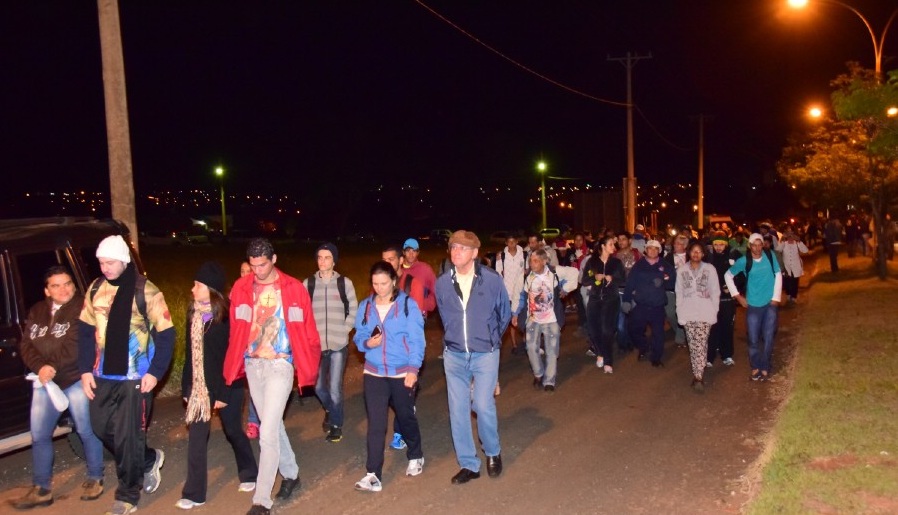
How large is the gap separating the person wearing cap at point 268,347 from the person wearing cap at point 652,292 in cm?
653

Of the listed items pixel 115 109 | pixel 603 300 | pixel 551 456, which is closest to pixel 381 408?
pixel 551 456

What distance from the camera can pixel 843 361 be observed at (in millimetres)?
10688

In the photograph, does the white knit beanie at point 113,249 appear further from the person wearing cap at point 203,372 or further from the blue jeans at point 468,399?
the blue jeans at point 468,399

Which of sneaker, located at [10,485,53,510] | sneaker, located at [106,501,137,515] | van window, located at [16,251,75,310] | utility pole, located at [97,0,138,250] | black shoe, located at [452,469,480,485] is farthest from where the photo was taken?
utility pole, located at [97,0,138,250]

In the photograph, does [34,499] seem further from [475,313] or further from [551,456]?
[551,456]

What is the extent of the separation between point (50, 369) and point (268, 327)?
1766 millimetres

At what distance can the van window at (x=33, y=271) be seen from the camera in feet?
22.6

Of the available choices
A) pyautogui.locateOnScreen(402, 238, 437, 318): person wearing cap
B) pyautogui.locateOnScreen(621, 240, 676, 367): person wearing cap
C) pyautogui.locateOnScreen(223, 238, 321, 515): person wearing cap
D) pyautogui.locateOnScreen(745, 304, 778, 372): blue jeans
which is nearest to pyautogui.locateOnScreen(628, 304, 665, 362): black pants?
pyautogui.locateOnScreen(621, 240, 676, 367): person wearing cap

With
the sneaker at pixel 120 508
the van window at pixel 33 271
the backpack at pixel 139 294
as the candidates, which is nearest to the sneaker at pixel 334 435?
the sneaker at pixel 120 508

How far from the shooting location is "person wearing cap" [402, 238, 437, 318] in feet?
32.2

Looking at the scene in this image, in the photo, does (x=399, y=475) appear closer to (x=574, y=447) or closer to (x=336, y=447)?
(x=336, y=447)

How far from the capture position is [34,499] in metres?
6.20

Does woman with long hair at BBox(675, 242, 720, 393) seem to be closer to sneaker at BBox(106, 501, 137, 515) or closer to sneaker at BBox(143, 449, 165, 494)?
sneaker at BBox(143, 449, 165, 494)

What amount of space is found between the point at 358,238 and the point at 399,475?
193 ft
